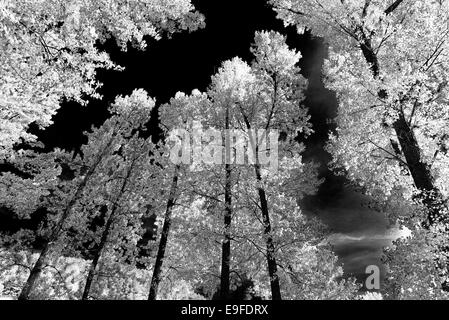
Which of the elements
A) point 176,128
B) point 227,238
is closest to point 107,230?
point 176,128

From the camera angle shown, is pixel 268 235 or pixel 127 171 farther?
pixel 127 171

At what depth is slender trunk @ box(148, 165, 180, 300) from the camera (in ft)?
36.8

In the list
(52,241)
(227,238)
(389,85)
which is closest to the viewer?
(389,85)

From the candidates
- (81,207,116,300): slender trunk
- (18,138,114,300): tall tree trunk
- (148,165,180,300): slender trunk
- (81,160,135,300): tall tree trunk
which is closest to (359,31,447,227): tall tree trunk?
(148,165,180,300): slender trunk

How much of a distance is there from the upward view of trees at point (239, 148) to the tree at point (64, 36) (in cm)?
2

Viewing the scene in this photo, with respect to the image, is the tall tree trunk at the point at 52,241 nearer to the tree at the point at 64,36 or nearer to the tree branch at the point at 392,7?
the tree at the point at 64,36

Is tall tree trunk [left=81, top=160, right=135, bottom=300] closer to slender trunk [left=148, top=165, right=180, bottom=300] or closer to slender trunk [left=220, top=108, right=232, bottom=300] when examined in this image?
slender trunk [left=148, top=165, right=180, bottom=300]

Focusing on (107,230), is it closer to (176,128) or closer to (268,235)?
(176,128)

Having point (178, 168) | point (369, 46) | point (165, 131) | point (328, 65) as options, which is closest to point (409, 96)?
point (369, 46)

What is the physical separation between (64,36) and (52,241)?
873 centimetres

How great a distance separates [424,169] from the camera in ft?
23.8

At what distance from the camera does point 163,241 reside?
1219cm
